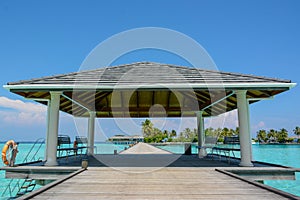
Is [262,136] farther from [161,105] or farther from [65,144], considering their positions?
[65,144]

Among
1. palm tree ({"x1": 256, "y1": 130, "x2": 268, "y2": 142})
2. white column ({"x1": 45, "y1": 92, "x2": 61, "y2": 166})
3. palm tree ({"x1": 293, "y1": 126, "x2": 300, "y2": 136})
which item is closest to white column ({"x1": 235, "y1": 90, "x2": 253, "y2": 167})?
white column ({"x1": 45, "y1": 92, "x2": 61, "y2": 166})

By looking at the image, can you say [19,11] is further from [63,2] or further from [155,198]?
[155,198]

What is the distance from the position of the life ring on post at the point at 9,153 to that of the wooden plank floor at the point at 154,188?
2.45 m

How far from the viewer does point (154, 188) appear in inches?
142

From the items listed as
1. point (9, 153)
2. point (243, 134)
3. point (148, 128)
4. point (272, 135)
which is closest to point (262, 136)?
point (272, 135)

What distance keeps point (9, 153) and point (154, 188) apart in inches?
174

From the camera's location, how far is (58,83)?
6020 millimetres

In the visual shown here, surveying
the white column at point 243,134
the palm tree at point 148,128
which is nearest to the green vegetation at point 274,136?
the palm tree at point 148,128

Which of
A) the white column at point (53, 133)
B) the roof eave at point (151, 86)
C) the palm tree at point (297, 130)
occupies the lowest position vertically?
the palm tree at point (297, 130)

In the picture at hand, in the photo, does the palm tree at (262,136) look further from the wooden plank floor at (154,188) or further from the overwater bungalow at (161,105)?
the wooden plank floor at (154,188)

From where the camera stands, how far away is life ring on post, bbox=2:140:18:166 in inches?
227

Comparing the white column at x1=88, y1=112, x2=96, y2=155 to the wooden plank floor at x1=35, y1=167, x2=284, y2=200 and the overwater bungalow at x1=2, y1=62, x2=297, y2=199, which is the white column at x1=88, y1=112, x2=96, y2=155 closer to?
the overwater bungalow at x1=2, y1=62, x2=297, y2=199

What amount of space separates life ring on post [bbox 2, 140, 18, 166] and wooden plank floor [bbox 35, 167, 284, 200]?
8.03 feet

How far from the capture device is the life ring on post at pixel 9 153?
5.77m
